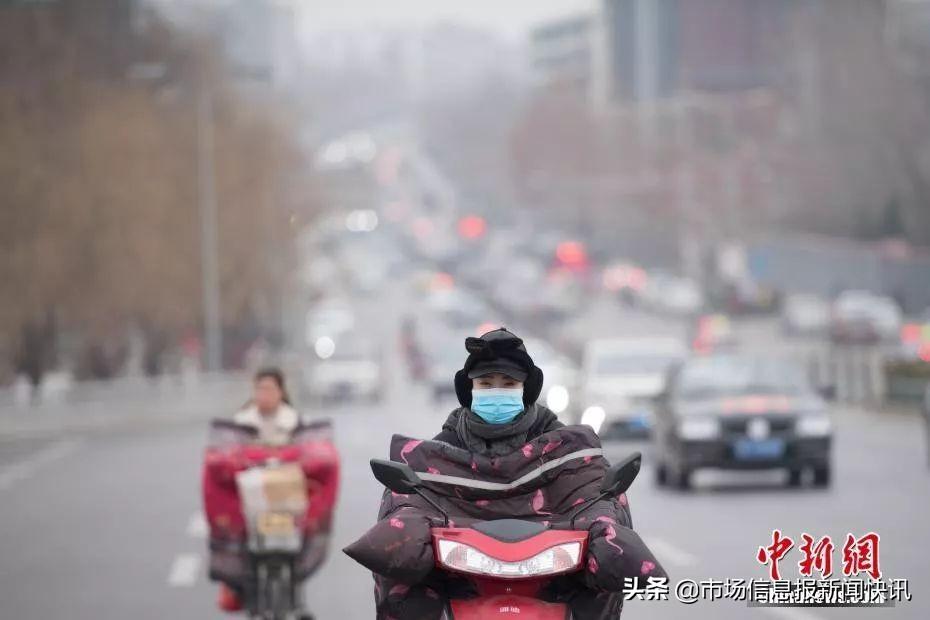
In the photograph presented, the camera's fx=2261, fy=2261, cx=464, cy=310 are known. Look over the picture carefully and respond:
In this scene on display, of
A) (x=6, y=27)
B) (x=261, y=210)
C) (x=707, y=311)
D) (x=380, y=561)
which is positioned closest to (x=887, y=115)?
(x=707, y=311)

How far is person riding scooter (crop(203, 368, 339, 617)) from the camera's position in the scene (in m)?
13.0

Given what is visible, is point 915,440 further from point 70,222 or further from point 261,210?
point 261,210

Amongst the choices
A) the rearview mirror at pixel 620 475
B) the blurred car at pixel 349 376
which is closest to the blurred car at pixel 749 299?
the blurred car at pixel 349 376

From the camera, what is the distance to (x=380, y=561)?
274 inches

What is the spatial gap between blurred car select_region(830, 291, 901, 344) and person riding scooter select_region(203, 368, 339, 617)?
58.7 metres

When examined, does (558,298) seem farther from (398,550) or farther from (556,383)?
(398,550)

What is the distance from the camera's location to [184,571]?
59.0 feet

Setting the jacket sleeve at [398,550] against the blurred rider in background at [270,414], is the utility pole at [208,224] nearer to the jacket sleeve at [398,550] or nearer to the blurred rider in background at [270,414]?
the blurred rider in background at [270,414]

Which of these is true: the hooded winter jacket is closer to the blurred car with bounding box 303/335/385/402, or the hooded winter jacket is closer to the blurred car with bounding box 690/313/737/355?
the blurred car with bounding box 303/335/385/402

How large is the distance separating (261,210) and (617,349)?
35726 mm

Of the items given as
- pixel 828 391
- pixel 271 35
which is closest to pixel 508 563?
pixel 828 391

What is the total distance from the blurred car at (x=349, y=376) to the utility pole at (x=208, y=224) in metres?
3.26

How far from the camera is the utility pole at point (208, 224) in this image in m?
62.2

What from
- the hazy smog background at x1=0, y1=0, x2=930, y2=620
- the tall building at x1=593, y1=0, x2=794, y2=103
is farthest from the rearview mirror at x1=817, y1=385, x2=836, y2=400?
the tall building at x1=593, y1=0, x2=794, y2=103
